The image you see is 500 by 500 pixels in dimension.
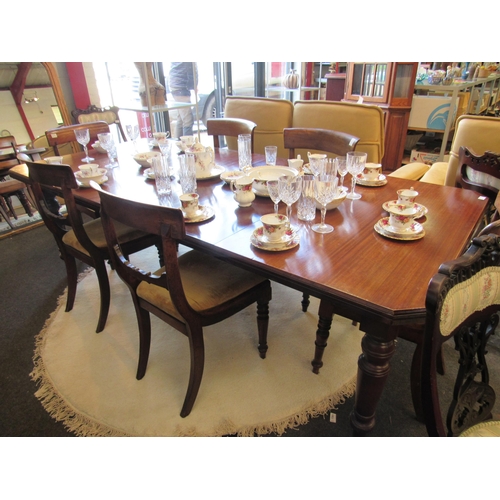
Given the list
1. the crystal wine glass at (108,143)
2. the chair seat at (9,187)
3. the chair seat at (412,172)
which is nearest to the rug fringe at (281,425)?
the chair seat at (412,172)

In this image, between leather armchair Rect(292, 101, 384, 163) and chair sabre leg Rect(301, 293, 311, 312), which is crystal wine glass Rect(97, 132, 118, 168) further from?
leather armchair Rect(292, 101, 384, 163)

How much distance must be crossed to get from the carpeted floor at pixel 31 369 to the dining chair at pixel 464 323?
469mm

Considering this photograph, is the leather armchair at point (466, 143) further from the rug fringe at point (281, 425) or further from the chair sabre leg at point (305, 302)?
the rug fringe at point (281, 425)

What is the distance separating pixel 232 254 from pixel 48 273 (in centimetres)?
182

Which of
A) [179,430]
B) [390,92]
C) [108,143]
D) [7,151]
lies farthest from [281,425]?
[390,92]

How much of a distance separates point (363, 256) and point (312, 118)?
7.03 feet

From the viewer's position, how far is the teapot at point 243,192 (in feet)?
4.54

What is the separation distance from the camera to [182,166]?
1.49 meters

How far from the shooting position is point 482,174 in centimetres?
151

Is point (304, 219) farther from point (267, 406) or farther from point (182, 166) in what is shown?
point (267, 406)

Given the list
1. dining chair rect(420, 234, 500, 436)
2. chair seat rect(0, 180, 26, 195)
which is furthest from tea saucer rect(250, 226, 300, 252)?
chair seat rect(0, 180, 26, 195)

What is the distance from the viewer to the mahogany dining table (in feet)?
2.93

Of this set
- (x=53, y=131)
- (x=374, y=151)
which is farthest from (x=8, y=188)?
(x=374, y=151)

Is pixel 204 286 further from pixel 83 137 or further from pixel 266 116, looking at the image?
pixel 266 116
